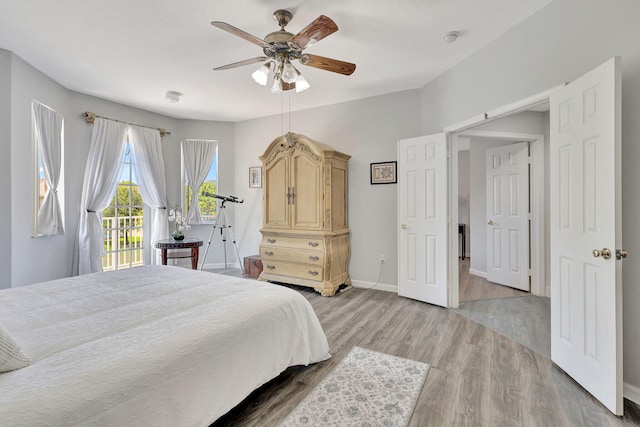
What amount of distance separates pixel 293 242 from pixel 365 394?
2422mm

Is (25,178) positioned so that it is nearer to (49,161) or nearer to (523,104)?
(49,161)

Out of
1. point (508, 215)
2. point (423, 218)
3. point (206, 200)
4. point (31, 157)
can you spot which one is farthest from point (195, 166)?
point (508, 215)

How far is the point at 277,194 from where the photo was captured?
4.21 metres

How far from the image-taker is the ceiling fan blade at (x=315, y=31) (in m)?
1.84

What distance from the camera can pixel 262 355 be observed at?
1607 millimetres

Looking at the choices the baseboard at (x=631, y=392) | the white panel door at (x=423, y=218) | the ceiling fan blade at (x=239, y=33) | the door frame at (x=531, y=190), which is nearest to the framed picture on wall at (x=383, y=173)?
the white panel door at (x=423, y=218)

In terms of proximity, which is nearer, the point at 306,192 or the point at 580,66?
the point at 580,66

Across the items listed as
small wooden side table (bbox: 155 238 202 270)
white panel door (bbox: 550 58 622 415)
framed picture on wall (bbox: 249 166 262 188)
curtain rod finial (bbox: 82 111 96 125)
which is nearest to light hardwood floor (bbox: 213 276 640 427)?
white panel door (bbox: 550 58 622 415)

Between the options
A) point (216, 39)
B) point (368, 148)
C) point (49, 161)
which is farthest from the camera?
point (368, 148)

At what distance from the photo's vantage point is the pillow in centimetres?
99

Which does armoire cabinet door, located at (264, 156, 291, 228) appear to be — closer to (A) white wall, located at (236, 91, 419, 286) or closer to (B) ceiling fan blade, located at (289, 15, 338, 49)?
(A) white wall, located at (236, 91, 419, 286)

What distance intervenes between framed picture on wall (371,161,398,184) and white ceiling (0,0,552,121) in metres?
0.98

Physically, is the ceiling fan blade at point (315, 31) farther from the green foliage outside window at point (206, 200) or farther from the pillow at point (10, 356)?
the green foliage outside window at point (206, 200)

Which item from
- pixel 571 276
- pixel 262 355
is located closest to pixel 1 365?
pixel 262 355
